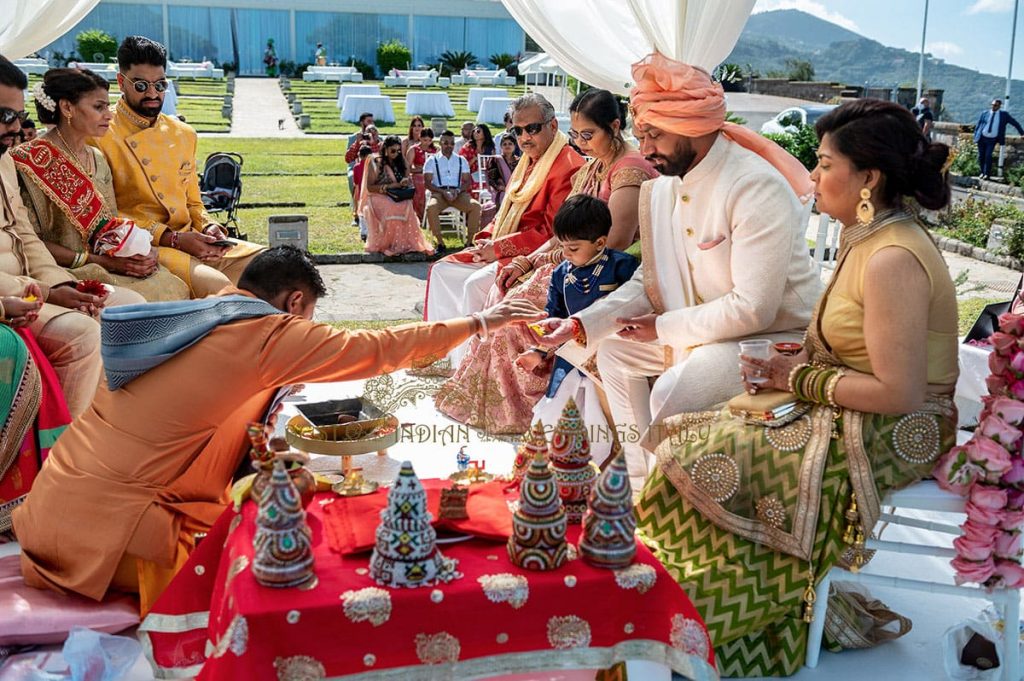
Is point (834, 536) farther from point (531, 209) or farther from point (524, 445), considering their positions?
point (531, 209)

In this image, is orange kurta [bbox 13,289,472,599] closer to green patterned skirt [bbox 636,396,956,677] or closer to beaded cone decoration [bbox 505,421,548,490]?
beaded cone decoration [bbox 505,421,548,490]

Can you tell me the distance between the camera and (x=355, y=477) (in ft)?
8.24

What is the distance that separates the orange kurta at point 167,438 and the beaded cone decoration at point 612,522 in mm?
825

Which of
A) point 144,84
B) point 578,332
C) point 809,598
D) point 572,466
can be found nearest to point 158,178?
point 144,84

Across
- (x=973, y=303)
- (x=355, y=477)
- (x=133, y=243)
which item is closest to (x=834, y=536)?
(x=355, y=477)

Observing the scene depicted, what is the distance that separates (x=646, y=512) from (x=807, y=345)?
71cm

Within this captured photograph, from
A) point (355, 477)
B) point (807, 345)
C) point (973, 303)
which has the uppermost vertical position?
point (807, 345)

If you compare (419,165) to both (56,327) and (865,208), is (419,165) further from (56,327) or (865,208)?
(865,208)

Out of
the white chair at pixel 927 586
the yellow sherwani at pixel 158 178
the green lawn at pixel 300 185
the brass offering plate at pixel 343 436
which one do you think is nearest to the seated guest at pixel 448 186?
the green lawn at pixel 300 185

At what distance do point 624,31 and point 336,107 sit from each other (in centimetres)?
2820

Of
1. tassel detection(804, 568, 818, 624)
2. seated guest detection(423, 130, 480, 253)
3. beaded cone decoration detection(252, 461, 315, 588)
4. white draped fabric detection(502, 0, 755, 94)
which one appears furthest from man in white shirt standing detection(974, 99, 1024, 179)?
beaded cone decoration detection(252, 461, 315, 588)

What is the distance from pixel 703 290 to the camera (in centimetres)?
357

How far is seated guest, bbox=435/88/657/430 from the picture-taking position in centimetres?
425

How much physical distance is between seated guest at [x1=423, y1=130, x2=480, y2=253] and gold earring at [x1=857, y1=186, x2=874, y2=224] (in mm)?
8369
